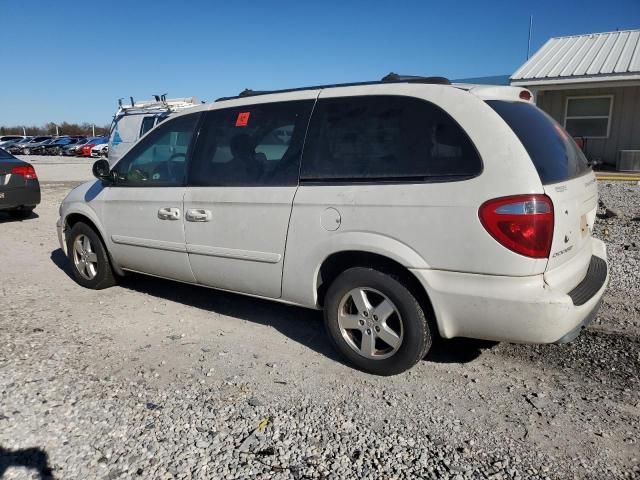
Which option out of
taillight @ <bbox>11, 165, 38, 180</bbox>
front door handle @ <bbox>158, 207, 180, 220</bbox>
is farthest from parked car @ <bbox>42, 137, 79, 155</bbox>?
front door handle @ <bbox>158, 207, 180, 220</bbox>

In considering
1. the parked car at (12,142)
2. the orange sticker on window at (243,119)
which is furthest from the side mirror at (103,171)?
the parked car at (12,142)

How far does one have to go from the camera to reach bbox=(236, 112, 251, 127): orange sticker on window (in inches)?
160

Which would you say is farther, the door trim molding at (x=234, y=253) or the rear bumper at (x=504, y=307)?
the door trim molding at (x=234, y=253)

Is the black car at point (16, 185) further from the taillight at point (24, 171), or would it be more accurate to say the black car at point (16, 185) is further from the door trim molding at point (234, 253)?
the door trim molding at point (234, 253)

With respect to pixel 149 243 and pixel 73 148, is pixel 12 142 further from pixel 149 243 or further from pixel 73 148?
pixel 149 243

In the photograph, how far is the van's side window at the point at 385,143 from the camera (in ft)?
10.0

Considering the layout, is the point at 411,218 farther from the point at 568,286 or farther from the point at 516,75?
the point at 516,75

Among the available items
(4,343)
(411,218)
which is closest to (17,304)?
(4,343)

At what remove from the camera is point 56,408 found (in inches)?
122

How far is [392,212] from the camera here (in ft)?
10.4

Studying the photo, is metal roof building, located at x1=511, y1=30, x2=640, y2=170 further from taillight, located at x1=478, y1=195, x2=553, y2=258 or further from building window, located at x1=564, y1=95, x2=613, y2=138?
taillight, located at x1=478, y1=195, x2=553, y2=258

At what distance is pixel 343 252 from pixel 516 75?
1361 centimetres

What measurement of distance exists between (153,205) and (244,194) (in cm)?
108

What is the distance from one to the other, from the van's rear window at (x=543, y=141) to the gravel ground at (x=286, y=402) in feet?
4.35
